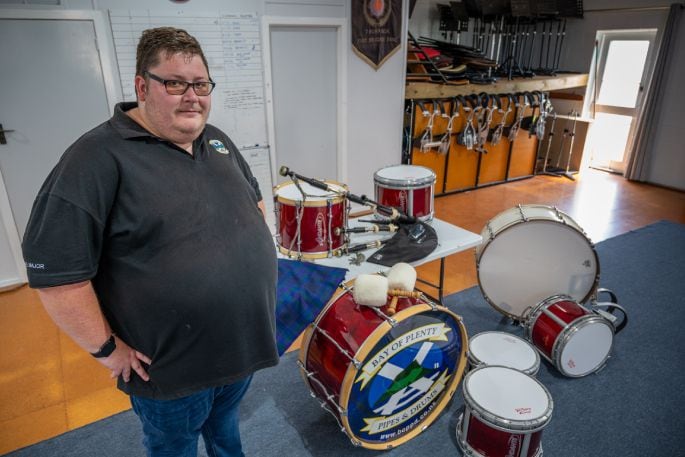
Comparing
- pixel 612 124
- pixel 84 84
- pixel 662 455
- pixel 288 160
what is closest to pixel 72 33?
pixel 84 84

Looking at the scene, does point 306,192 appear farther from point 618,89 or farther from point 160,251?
point 618,89

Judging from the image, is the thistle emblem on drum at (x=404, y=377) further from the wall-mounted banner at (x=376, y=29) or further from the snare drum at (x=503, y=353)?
the wall-mounted banner at (x=376, y=29)

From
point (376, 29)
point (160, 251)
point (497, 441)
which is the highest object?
point (376, 29)

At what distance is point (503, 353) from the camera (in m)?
2.20

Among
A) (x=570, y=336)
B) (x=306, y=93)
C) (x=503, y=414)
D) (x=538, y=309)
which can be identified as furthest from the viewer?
(x=306, y=93)

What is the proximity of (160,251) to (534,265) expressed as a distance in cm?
220

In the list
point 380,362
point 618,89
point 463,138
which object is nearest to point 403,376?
point 380,362

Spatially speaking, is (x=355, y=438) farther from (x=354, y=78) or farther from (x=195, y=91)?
(x=354, y=78)

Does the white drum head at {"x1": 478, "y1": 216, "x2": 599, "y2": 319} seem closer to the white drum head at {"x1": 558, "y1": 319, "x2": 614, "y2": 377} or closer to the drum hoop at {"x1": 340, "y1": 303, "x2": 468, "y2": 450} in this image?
the white drum head at {"x1": 558, "y1": 319, "x2": 614, "y2": 377}

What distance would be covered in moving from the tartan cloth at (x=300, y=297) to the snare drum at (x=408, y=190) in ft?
2.25

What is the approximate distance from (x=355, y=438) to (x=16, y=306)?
2.84 m

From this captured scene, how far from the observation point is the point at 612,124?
249 inches

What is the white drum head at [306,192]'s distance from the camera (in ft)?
6.91

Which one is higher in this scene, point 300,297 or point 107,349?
point 107,349
